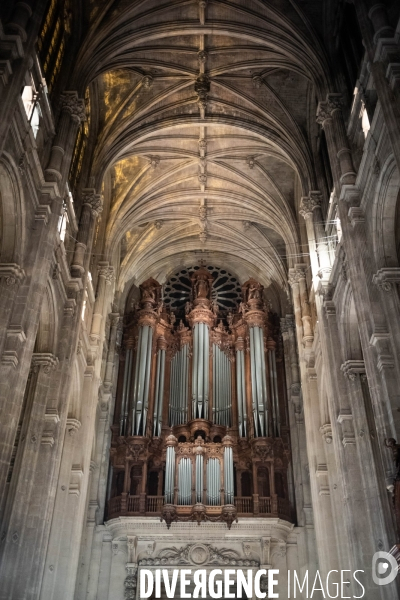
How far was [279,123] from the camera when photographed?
2147cm

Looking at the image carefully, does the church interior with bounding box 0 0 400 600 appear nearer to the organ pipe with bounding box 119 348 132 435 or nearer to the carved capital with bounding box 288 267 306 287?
the carved capital with bounding box 288 267 306 287

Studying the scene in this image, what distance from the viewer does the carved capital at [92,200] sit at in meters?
19.7

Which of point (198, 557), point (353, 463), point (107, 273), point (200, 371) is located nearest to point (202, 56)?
point (107, 273)

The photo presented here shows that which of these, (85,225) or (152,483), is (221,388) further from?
(85,225)

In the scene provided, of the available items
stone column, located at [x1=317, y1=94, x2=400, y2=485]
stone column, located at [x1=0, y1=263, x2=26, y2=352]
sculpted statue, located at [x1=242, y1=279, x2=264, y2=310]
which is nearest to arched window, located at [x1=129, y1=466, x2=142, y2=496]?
sculpted statue, located at [x1=242, y1=279, x2=264, y2=310]

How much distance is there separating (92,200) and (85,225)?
1.05 meters

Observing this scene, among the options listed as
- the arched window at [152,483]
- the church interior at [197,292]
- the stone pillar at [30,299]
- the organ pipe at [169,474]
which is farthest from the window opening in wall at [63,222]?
the arched window at [152,483]

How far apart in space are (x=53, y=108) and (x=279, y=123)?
27.5 ft

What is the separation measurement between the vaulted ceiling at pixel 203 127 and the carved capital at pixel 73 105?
81 centimetres

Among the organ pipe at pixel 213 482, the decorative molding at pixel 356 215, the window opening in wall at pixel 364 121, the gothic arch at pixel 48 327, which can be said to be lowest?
the organ pipe at pixel 213 482

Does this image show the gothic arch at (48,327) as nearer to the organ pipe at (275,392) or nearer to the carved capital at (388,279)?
the carved capital at (388,279)

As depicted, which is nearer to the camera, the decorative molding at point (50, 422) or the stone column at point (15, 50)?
the stone column at point (15, 50)

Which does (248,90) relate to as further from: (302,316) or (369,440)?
(369,440)

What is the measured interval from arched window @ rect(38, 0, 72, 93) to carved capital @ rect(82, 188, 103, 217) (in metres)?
3.71
